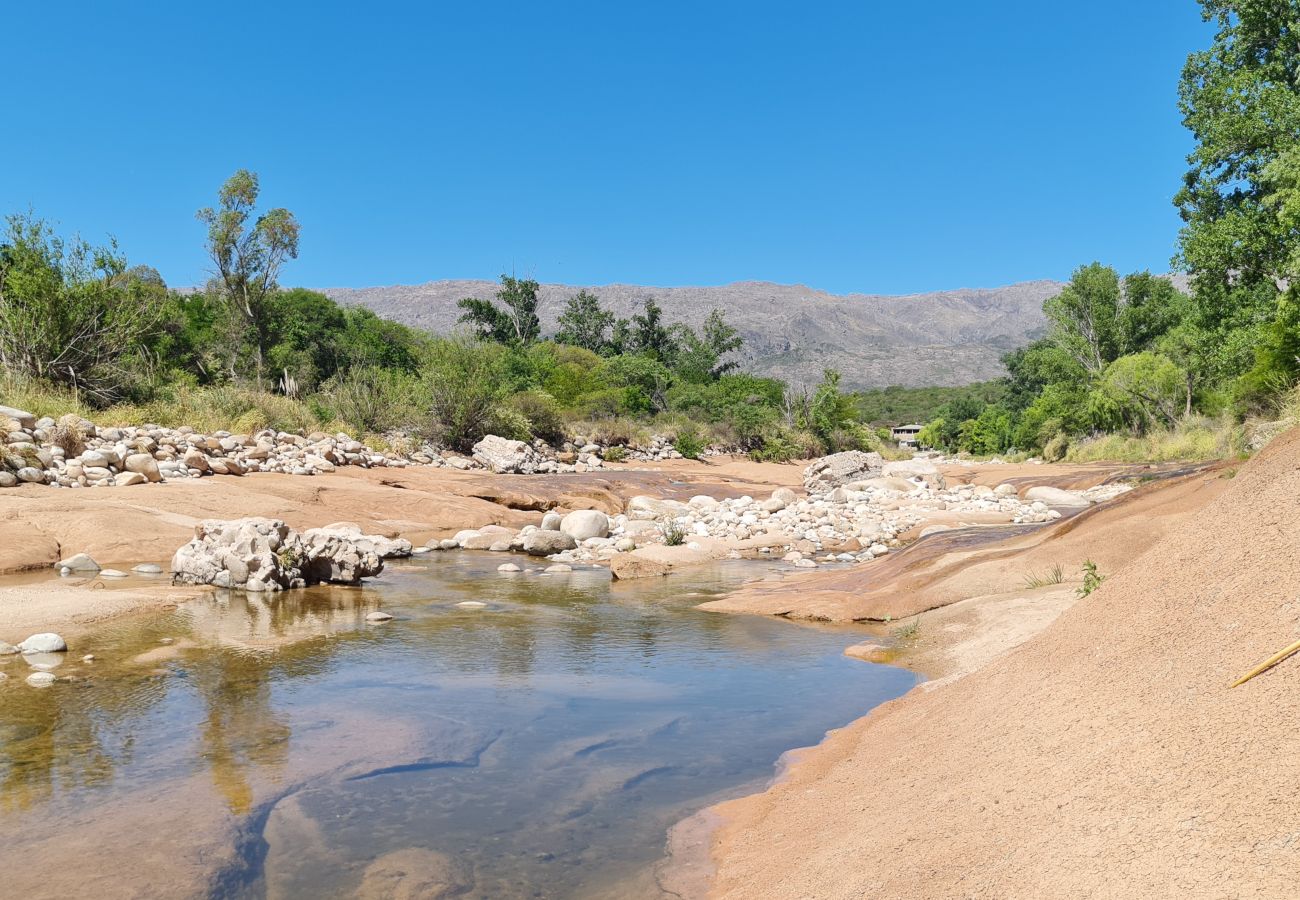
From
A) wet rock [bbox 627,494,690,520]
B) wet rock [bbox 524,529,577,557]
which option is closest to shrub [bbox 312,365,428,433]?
wet rock [bbox 627,494,690,520]

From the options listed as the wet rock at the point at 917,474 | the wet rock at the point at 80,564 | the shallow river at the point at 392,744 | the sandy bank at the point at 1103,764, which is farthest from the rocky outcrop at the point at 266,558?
the wet rock at the point at 917,474

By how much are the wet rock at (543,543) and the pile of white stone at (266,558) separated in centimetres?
380

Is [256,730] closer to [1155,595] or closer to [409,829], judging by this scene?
[409,829]

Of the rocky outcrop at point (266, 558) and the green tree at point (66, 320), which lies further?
the green tree at point (66, 320)

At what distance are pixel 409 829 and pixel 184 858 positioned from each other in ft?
3.26

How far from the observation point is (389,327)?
186ft

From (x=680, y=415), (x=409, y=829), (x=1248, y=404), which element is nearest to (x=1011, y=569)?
(x=409, y=829)

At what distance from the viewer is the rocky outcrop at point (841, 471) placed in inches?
1052

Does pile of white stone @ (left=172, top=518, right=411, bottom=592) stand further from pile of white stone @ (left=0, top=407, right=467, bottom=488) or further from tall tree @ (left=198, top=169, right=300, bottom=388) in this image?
tall tree @ (left=198, top=169, right=300, bottom=388)

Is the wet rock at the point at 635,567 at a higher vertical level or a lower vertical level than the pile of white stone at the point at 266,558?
lower

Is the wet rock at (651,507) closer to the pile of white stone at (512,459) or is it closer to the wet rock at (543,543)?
the wet rock at (543,543)

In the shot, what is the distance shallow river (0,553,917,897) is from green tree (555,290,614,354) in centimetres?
6611

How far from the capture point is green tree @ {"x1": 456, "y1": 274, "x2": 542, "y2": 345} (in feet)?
220

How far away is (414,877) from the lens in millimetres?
3760
